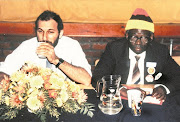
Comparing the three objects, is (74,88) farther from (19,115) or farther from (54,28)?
(54,28)

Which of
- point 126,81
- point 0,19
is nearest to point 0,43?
point 0,19

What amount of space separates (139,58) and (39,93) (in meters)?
1.31

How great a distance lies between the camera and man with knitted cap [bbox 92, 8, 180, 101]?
89.5 inches

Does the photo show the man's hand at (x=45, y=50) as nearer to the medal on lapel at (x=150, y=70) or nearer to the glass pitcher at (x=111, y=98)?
the glass pitcher at (x=111, y=98)

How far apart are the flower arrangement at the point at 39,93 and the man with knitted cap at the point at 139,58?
2.49 ft

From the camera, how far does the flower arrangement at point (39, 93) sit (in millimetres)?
1373

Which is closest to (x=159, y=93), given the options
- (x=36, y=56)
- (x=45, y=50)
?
(x=45, y=50)

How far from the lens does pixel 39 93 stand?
1378mm

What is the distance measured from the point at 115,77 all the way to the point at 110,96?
14 cm

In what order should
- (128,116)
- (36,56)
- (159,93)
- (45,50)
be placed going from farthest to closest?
(36,56), (45,50), (159,93), (128,116)

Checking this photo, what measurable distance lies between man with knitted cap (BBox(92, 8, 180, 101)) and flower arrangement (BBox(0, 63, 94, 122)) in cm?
76

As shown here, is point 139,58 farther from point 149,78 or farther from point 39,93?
point 39,93

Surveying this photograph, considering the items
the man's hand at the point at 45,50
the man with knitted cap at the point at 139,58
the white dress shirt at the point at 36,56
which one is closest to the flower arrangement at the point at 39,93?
the man's hand at the point at 45,50

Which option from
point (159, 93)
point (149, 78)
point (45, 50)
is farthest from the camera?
point (149, 78)
